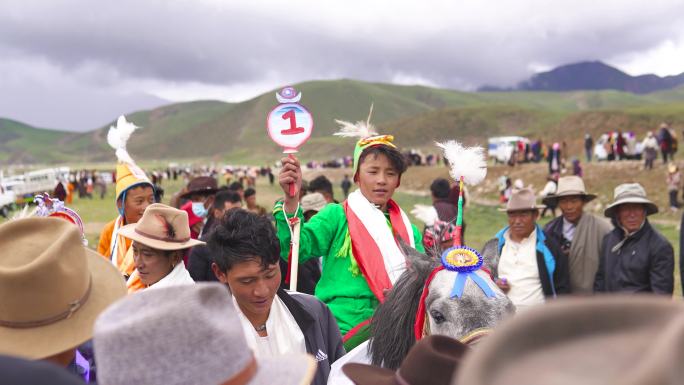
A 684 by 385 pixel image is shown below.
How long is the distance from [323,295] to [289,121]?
4.15 feet

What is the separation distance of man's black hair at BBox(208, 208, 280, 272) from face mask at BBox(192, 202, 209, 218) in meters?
4.24

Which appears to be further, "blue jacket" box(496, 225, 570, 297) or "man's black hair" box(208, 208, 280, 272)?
"blue jacket" box(496, 225, 570, 297)

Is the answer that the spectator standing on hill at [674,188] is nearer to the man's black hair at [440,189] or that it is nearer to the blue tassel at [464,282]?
the man's black hair at [440,189]

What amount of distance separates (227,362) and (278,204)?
7.11 ft

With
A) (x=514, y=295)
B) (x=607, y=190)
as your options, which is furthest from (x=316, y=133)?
(x=514, y=295)

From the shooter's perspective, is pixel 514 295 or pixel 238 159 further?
pixel 238 159

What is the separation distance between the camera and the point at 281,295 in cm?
281

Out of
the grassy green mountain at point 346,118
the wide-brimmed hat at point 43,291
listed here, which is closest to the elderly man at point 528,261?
the wide-brimmed hat at point 43,291

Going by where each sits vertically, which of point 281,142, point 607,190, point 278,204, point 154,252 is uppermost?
point 281,142

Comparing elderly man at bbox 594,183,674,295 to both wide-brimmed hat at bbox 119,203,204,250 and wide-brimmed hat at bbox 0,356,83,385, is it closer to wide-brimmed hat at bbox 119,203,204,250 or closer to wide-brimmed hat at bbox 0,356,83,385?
wide-brimmed hat at bbox 119,203,204,250

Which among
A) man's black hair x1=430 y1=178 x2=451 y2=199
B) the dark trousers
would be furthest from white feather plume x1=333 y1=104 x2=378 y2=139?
the dark trousers

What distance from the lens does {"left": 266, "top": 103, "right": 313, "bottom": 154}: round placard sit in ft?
12.6

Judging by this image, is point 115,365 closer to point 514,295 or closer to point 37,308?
point 37,308

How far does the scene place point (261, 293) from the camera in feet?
8.44
